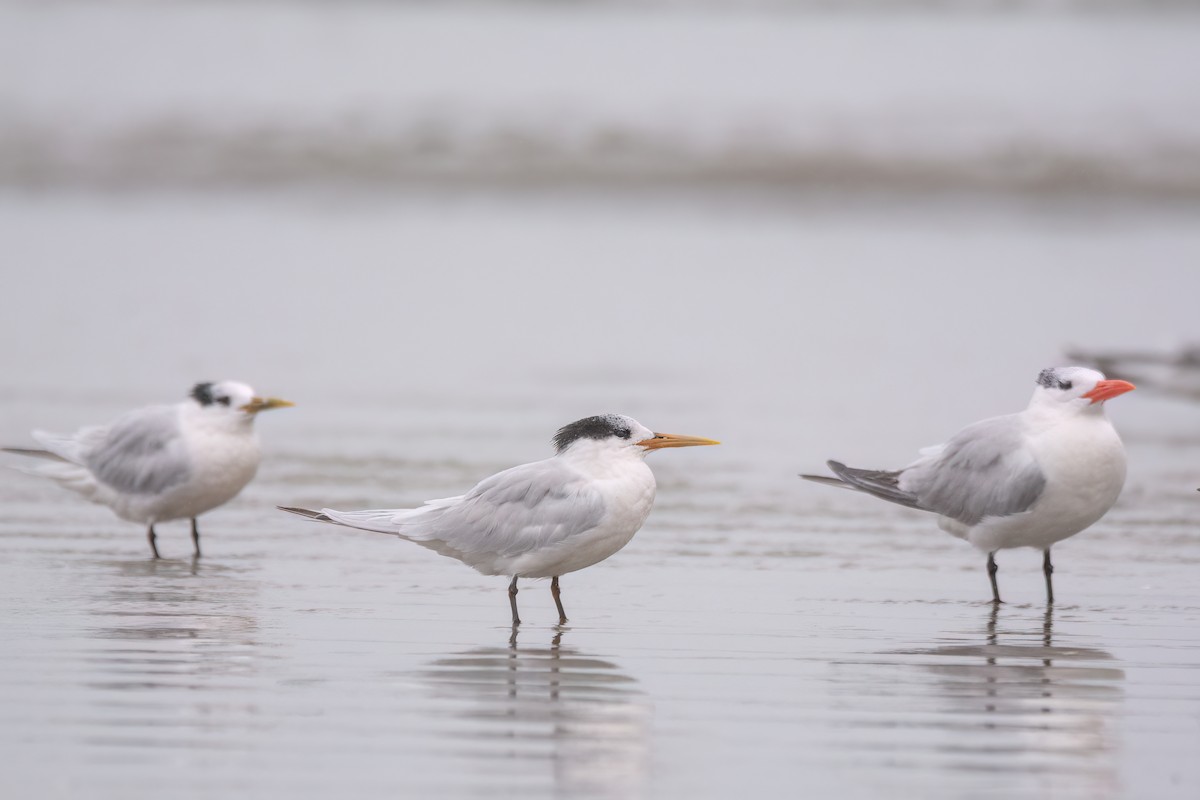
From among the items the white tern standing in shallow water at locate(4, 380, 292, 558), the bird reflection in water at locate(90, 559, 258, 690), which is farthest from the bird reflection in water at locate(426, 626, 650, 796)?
the white tern standing in shallow water at locate(4, 380, 292, 558)

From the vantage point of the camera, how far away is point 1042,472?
19.9ft

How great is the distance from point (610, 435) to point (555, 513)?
1.07 ft

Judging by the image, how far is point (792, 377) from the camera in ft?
39.5

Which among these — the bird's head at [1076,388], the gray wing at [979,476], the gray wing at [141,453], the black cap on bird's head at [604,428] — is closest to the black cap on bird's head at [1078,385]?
the bird's head at [1076,388]

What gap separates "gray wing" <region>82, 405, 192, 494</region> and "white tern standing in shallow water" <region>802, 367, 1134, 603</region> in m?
2.88

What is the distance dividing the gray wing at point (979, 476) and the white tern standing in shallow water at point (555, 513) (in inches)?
42.8

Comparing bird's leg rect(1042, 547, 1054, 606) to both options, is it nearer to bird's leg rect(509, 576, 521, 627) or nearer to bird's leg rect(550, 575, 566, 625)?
bird's leg rect(550, 575, 566, 625)

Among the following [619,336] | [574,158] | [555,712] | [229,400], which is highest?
[574,158]

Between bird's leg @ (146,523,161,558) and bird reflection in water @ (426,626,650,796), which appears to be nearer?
bird reflection in water @ (426,626,650,796)

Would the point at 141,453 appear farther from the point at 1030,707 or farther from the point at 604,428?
the point at 1030,707

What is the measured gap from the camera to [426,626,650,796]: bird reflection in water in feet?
13.9

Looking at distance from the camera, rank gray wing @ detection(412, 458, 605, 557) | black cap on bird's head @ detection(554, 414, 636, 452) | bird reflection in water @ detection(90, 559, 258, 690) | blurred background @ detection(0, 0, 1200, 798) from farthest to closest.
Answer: black cap on bird's head @ detection(554, 414, 636, 452), gray wing @ detection(412, 458, 605, 557), bird reflection in water @ detection(90, 559, 258, 690), blurred background @ detection(0, 0, 1200, 798)

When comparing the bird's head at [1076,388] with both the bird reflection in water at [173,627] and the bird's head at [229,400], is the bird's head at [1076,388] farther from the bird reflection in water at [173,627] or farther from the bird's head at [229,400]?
the bird's head at [229,400]

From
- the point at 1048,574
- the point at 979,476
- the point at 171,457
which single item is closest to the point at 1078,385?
the point at 979,476
